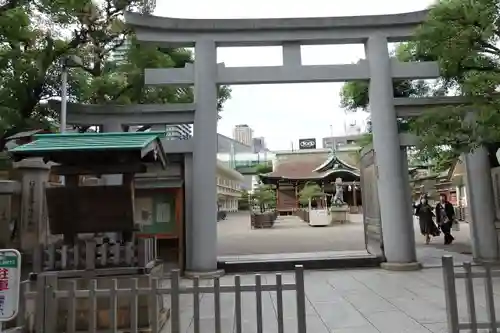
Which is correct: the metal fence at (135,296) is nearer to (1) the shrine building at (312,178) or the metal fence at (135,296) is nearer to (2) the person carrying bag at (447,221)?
(2) the person carrying bag at (447,221)

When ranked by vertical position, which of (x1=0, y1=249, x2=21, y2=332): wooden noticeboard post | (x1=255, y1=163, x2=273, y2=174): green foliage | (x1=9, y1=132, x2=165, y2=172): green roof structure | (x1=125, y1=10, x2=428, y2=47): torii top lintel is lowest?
(x1=0, y1=249, x2=21, y2=332): wooden noticeboard post

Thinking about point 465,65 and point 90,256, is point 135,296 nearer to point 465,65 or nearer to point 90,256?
point 90,256

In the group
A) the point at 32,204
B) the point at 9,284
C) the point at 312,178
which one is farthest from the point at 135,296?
the point at 312,178

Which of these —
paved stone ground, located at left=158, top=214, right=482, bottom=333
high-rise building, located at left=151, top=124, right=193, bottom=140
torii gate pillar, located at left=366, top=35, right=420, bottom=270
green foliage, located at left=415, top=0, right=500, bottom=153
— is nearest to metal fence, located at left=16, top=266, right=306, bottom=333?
paved stone ground, located at left=158, top=214, right=482, bottom=333

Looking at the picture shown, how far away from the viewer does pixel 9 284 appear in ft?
12.0

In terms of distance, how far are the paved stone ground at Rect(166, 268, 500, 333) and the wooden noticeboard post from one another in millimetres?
2373

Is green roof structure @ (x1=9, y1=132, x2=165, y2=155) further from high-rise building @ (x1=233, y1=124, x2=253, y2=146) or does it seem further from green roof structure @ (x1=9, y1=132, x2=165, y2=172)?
high-rise building @ (x1=233, y1=124, x2=253, y2=146)

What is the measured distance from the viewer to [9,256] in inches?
146

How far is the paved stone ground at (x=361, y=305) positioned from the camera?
545 cm

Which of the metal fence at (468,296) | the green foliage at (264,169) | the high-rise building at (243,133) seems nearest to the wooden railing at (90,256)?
the metal fence at (468,296)

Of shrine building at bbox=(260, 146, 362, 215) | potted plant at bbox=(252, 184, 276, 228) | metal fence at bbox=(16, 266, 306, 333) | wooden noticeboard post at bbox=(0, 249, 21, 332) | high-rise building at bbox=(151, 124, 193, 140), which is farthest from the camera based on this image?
shrine building at bbox=(260, 146, 362, 215)

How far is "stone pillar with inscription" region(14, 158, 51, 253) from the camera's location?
8898 millimetres

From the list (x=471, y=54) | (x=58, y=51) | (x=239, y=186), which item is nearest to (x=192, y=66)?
(x=58, y=51)

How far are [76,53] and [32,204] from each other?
5052 mm
